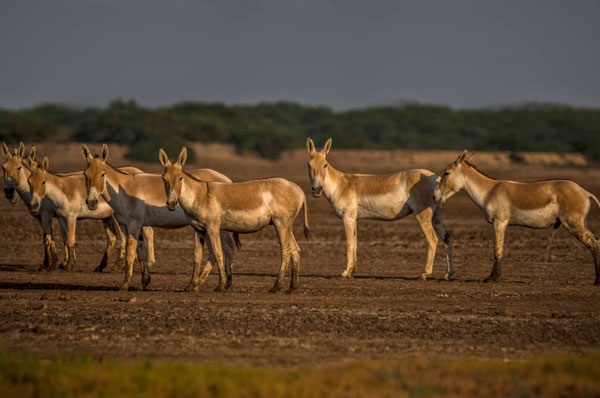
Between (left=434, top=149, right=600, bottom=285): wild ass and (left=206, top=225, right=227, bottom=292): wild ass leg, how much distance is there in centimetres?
506

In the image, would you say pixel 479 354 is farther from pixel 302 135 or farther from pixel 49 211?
pixel 302 135

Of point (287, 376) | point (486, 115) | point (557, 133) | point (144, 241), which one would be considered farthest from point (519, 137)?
point (287, 376)

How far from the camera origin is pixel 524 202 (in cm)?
1619

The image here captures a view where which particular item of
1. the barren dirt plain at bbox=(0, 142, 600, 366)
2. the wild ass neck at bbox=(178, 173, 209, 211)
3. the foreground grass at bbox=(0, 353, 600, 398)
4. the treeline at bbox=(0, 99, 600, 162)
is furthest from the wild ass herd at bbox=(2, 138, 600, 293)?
the treeline at bbox=(0, 99, 600, 162)

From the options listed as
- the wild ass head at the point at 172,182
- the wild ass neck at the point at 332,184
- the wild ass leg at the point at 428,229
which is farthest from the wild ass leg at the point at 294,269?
the wild ass leg at the point at 428,229

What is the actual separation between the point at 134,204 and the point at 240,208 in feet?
7.05

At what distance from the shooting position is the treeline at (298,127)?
201 ft

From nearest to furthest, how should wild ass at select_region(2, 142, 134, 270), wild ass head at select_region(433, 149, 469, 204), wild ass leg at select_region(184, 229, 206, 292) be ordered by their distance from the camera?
wild ass leg at select_region(184, 229, 206, 292)
wild ass head at select_region(433, 149, 469, 204)
wild ass at select_region(2, 142, 134, 270)

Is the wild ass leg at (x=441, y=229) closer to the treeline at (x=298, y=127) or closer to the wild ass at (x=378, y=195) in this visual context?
the wild ass at (x=378, y=195)

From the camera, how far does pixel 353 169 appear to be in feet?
174

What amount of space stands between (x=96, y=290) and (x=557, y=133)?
287ft

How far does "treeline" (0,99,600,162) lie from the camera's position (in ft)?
201

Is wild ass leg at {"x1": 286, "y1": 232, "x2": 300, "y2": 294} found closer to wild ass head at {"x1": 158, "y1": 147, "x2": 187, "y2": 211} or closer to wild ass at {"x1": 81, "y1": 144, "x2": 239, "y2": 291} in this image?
wild ass at {"x1": 81, "y1": 144, "x2": 239, "y2": 291}

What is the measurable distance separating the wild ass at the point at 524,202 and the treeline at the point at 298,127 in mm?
36883
